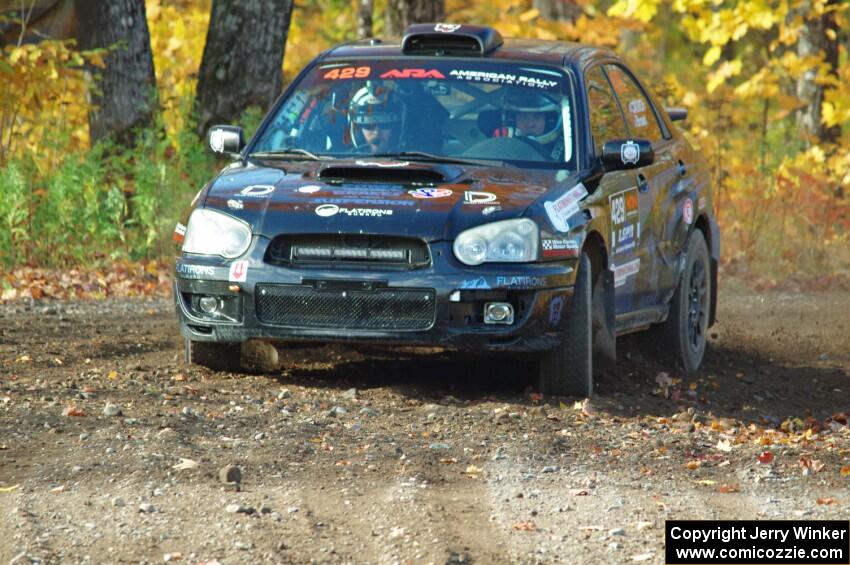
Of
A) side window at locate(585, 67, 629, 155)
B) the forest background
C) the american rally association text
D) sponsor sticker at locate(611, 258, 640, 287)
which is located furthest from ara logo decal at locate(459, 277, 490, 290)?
the forest background

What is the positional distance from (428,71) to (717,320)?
4006 mm

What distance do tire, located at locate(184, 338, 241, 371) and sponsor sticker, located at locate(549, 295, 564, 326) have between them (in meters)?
1.68

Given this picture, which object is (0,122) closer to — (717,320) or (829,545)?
(717,320)

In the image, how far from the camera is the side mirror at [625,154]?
26.5 ft

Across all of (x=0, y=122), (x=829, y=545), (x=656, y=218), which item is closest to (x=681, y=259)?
(x=656, y=218)

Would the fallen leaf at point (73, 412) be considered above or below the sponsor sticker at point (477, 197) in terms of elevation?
below

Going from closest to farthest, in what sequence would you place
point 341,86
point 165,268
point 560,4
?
point 341,86
point 165,268
point 560,4

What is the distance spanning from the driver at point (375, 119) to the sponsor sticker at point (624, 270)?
1.29m

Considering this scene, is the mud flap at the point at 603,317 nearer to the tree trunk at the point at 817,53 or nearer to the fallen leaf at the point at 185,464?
the fallen leaf at the point at 185,464

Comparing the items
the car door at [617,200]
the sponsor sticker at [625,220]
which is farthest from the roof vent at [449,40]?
the sponsor sticker at [625,220]

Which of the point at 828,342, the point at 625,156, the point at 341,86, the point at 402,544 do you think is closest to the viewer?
the point at 402,544

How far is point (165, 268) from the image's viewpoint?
12.9 m

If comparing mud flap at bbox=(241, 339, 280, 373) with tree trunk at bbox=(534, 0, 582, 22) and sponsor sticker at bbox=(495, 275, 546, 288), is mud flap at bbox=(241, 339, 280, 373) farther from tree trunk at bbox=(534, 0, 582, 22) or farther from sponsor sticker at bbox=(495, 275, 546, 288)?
tree trunk at bbox=(534, 0, 582, 22)

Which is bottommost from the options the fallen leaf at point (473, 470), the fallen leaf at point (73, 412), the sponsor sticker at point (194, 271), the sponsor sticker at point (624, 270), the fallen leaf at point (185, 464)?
the fallen leaf at point (473, 470)
